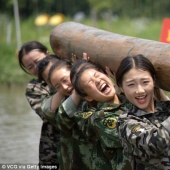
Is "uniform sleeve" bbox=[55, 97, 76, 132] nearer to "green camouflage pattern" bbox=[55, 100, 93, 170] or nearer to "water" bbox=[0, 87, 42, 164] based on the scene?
"green camouflage pattern" bbox=[55, 100, 93, 170]

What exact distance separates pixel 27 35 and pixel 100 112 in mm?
21236

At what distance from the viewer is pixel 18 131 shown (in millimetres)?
9266

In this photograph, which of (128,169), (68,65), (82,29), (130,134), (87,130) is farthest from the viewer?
(82,29)

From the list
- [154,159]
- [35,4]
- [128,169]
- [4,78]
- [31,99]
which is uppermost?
[154,159]

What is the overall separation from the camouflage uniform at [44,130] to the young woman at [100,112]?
3.82 ft

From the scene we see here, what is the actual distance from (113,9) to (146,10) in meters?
1.73

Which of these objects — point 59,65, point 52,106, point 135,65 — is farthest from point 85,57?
point 135,65

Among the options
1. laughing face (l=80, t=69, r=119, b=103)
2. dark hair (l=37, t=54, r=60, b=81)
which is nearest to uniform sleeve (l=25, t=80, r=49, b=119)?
dark hair (l=37, t=54, r=60, b=81)

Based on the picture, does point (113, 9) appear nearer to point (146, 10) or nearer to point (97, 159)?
point (146, 10)

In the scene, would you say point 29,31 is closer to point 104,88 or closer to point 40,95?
point 40,95

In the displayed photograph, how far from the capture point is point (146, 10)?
109 feet

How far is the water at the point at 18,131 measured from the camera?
7602mm

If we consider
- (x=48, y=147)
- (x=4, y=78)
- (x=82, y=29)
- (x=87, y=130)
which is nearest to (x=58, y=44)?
(x=82, y=29)

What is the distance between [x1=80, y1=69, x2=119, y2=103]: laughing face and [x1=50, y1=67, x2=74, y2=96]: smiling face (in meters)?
0.56
